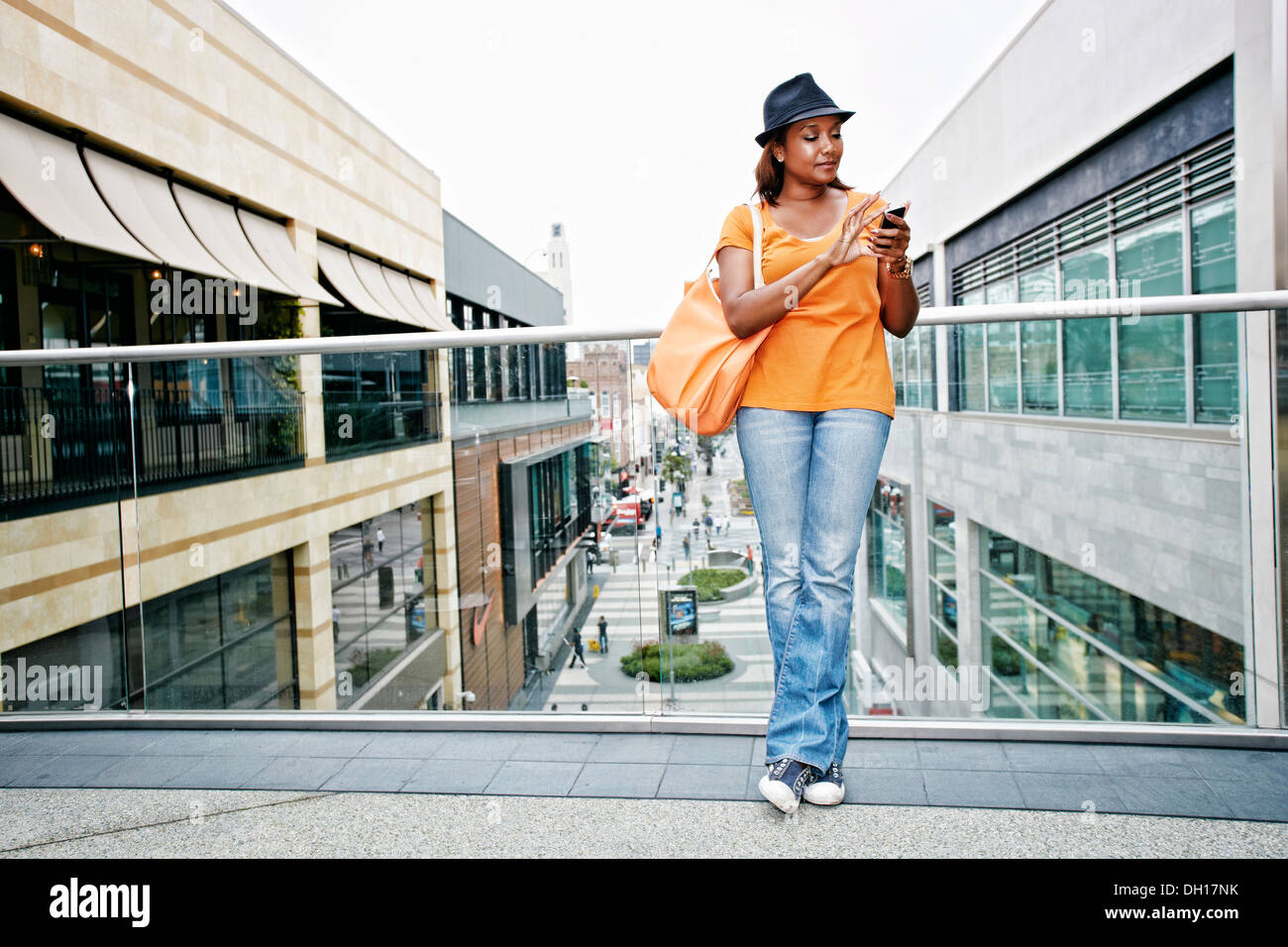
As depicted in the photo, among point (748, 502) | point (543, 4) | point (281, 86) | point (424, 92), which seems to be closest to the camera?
point (748, 502)

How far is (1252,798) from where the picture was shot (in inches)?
76.7

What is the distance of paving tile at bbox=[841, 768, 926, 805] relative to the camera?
200 centimetres

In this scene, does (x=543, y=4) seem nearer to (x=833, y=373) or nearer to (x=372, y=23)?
(x=372, y=23)

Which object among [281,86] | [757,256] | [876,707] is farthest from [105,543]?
[281,86]

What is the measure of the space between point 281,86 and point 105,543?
12.3 meters

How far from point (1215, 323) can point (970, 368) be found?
0.97 metres

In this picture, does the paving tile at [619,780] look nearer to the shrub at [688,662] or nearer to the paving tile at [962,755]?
the shrub at [688,662]

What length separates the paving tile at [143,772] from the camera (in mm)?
2316

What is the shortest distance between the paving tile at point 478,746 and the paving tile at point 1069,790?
142 centimetres

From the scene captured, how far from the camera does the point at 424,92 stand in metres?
14.1

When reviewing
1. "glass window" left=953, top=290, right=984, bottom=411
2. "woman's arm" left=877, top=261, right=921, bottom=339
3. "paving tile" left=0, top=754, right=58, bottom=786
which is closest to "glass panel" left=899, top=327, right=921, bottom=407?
"glass window" left=953, top=290, right=984, bottom=411

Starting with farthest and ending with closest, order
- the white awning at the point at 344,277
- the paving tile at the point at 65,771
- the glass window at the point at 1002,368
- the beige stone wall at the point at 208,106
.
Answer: the white awning at the point at 344,277 → the beige stone wall at the point at 208,106 → the glass window at the point at 1002,368 → the paving tile at the point at 65,771

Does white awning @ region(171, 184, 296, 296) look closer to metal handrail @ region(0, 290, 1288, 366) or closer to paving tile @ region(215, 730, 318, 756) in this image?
metal handrail @ region(0, 290, 1288, 366)

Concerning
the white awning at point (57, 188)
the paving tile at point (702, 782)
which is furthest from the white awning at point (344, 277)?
the paving tile at point (702, 782)
